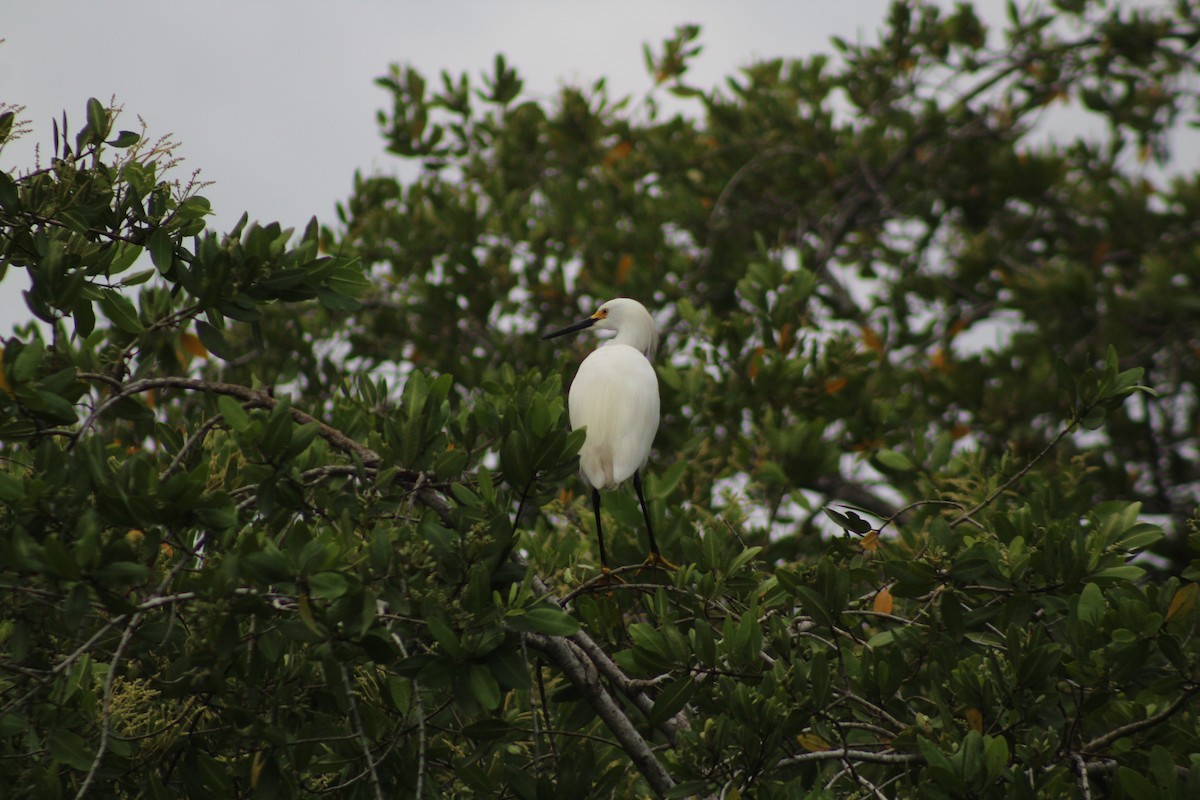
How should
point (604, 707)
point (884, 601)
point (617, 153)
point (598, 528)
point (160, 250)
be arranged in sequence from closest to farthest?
point (160, 250) < point (604, 707) < point (884, 601) < point (598, 528) < point (617, 153)

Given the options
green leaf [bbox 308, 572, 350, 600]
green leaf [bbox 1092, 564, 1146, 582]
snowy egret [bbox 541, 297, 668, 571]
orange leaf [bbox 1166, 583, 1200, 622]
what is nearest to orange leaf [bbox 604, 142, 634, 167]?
snowy egret [bbox 541, 297, 668, 571]

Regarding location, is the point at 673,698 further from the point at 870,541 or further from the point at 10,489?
the point at 10,489

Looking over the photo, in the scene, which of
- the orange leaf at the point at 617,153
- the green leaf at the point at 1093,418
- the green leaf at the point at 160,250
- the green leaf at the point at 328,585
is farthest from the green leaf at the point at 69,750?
the orange leaf at the point at 617,153

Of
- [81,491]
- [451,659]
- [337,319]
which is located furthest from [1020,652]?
[337,319]

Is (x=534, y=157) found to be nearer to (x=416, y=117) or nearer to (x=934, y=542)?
(x=416, y=117)

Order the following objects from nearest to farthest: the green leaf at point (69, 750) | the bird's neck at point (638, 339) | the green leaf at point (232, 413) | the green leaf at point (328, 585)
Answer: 1. the green leaf at point (328, 585)
2. the green leaf at point (232, 413)
3. the green leaf at point (69, 750)
4. the bird's neck at point (638, 339)

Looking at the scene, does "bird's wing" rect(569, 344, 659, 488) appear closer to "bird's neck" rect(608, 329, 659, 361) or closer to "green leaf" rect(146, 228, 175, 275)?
"bird's neck" rect(608, 329, 659, 361)

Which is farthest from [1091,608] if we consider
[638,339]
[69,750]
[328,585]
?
[69,750]

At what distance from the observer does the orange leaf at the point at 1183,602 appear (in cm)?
229

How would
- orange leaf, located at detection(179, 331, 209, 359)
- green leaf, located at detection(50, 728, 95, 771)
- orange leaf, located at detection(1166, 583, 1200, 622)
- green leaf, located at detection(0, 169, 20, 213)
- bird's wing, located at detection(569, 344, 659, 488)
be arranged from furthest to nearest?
1. orange leaf, located at detection(179, 331, 209, 359)
2. bird's wing, located at detection(569, 344, 659, 488)
3. orange leaf, located at detection(1166, 583, 1200, 622)
4. green leaf, located at detection(0, 169, 20, 213)
5. green leaf, located at detection(50, 728, 95, 771)

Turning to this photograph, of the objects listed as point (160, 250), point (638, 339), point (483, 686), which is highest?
point (638, 339)

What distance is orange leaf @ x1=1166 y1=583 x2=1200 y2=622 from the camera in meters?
2.29

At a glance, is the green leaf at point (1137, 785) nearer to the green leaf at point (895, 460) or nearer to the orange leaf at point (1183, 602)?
the orange leaf at point (1183, 602)

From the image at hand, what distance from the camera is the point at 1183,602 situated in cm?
229
